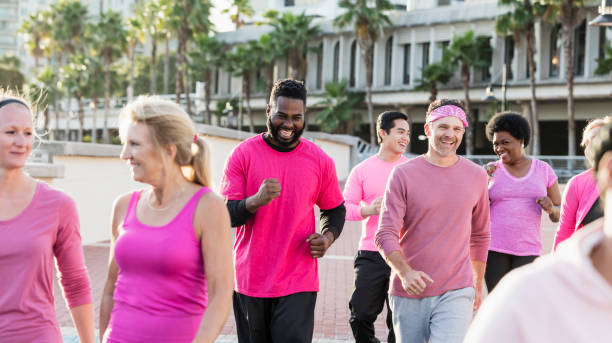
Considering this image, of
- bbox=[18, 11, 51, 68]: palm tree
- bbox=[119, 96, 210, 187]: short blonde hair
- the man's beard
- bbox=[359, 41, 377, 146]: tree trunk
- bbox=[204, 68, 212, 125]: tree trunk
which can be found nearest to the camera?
bbox=[119, 96, 210, 187]: short blonde hair

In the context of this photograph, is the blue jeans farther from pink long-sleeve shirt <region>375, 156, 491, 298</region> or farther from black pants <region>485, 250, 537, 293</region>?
black pants <region>485, 250, 537, 293</region>

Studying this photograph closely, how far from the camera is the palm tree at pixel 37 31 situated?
69.2 metres

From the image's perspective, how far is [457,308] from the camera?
15.3 ft

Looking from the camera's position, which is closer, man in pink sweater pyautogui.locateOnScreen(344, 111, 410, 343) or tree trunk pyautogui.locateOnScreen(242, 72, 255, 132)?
man in pink sweater pyautogui.locateOnScreen(344, 111, 410, 343)

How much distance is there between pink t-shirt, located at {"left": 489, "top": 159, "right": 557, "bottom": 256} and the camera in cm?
598

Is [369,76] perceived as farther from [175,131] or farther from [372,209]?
[175,131]

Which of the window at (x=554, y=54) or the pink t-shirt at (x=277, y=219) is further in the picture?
the window at (x=554, y=54)

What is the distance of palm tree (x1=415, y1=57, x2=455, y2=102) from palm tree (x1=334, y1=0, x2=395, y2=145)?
4.11 meters

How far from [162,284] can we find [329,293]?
7.37 m

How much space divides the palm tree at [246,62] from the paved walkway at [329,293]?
38.2m

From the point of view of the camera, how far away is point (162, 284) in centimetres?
304

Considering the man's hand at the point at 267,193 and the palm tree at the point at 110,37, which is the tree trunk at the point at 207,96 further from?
A: the man's hand at the point at 267,193

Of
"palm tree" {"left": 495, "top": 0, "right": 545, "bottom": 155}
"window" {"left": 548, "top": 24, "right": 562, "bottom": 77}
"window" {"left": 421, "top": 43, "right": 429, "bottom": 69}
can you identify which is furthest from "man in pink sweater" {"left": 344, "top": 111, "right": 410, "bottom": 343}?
"window" {"left": 421, "top": 43, "right": 429, "bottom": 69}

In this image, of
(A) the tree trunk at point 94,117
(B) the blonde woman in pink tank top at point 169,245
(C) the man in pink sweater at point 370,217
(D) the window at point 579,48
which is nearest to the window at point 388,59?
(D) the window at point 579,48
